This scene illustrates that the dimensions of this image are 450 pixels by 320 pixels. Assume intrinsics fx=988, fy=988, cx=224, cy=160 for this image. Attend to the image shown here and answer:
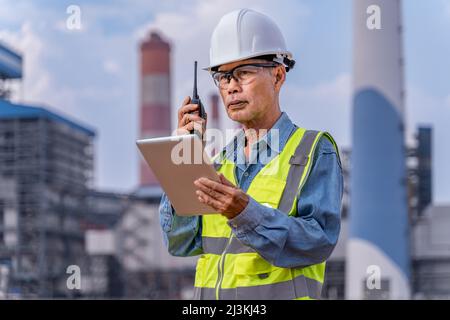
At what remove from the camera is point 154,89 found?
52812mm

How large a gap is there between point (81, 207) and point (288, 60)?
4175 centimetres

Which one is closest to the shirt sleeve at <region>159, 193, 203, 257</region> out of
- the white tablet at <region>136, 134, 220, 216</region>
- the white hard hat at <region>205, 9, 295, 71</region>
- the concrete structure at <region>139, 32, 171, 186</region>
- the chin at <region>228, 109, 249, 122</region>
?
the white tablet at <region>136, 134, 220, 216</region>

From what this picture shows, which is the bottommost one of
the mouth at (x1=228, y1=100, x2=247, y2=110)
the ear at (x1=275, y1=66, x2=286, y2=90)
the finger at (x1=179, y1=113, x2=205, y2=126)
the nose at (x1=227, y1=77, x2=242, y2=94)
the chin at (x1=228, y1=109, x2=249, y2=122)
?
the finger at (x1=179, y1=113, x2=205, y2=126)

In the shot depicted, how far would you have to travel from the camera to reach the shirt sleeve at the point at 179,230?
2305 millimetres

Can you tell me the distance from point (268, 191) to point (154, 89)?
50884 millimetres

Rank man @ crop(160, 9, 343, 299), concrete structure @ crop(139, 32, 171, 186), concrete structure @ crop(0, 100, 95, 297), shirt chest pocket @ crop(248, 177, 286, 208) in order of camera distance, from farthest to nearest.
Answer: concrete structure @ crop(139, 32, 171, 186), concrete structure @ crop(0, 100, 95, 297), shirt chest pocket @ crop(248, 177, 286, 208), man @ crop(160, 9, 343, 299)

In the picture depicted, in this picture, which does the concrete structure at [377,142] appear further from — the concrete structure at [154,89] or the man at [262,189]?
the man at [262,189]

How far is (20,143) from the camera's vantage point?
132 feet

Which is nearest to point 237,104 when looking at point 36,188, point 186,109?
point 186,109

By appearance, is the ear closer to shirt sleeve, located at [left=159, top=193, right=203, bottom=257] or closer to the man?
the man

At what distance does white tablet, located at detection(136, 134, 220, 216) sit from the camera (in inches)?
77.3

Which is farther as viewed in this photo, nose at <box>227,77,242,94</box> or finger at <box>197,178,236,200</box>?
nose at <box>227,77,242,94</box>

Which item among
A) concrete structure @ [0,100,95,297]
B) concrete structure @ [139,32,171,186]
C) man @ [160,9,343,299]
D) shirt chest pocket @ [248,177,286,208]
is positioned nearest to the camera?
man @ [160,9,343,299]

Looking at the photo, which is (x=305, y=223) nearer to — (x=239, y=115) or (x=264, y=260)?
(x=264, y=260)
